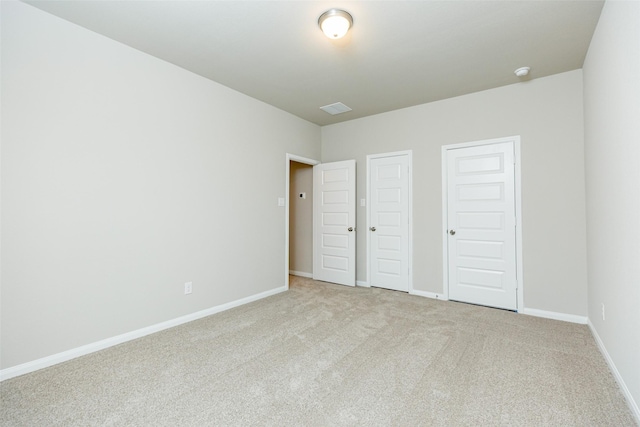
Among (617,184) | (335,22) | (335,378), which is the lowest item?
(335,378)

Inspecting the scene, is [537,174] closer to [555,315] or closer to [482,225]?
[482,225]

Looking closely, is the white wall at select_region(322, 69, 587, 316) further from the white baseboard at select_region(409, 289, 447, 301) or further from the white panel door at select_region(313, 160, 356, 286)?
the white panel door at select_region(313, 160, 356, 286)

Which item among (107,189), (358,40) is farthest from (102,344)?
(358,40)

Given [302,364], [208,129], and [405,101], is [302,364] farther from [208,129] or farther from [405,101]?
[405,101]

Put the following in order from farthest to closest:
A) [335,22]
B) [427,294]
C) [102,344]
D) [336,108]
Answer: [336,108] → [427,294] → [102,344] → [335,22]

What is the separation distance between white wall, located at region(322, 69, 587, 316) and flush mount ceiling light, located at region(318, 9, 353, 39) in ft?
7.38

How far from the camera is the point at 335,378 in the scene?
2.07 m

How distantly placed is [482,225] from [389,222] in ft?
4.09

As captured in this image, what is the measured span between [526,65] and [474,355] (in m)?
2.90

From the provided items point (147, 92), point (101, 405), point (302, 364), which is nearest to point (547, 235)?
point (302, 364)

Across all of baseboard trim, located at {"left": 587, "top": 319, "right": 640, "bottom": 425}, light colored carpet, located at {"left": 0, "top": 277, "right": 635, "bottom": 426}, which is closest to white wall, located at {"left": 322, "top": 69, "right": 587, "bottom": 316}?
light colored carpet, located at {"left": 0, "top": 277, "right": 635, "bottom": 426}

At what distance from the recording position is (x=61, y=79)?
236 centimetres

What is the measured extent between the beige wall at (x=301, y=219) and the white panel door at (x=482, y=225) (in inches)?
93.3

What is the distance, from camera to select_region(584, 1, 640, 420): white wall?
1656mm
